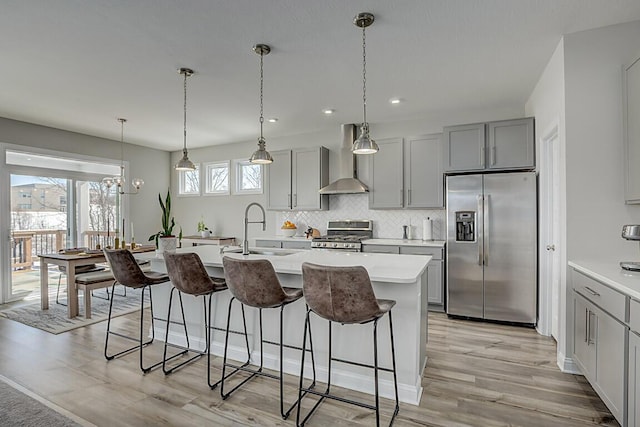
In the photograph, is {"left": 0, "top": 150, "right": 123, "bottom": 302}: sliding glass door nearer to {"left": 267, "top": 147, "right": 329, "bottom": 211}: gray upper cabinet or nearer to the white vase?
{"left": 267, "top": 147, "right": 329, "bottom": 211}: gray upper cabinet

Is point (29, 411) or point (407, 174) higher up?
point (407, 174)

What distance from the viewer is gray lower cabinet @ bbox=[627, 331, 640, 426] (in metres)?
1.66

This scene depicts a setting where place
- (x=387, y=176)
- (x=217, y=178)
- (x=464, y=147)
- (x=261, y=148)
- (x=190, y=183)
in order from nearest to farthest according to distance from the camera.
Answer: (x=261, y=148), (x=464, y=147), (x=387, y=176), (x=217, y=178), (x=190, y=183)

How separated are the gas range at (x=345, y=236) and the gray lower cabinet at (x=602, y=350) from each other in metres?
2.66

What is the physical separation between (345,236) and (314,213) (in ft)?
2.83

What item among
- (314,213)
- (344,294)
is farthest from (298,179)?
(344,294)

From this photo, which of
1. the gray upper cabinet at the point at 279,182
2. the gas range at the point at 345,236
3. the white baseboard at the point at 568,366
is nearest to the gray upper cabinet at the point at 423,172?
the gas range at the point at 345,236

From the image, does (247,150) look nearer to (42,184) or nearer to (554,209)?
(42,184)

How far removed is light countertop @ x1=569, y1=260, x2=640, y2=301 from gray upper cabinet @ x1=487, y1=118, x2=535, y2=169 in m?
1.73

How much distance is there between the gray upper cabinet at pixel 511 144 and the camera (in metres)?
3.95

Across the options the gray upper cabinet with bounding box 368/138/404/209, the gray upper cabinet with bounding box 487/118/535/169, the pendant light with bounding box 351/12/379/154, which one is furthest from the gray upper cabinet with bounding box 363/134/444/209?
the pendant light with bounding box 351/12/379/154

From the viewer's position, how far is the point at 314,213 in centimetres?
580

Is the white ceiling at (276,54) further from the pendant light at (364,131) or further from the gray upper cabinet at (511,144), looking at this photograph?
the gray upper cabinet at (511,144)

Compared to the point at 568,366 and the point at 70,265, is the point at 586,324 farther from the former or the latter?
the point at 70,265
